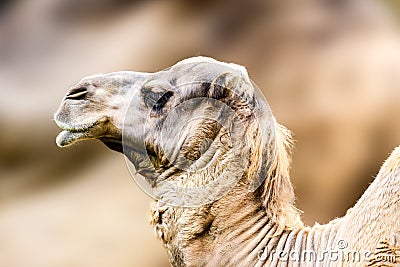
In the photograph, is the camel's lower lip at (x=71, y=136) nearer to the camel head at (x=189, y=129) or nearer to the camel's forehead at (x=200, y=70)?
the camel head at (x=189, y=129)

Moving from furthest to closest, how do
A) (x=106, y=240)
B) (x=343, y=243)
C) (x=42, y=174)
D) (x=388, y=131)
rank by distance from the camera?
(x=42, y=174) → (x=106, y=240) → (x=388, y=131) → (x=343, y=243)

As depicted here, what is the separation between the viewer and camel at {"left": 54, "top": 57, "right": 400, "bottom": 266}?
1.42 m

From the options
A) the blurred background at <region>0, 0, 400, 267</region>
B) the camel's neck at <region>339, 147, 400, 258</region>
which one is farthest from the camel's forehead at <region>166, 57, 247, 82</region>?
the blurred background at <region>0, 0, 400, 267</region>

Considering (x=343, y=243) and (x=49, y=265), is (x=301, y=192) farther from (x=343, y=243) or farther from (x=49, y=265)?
(x=343, y=243)

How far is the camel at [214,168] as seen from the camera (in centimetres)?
142

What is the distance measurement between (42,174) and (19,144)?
0.67ft

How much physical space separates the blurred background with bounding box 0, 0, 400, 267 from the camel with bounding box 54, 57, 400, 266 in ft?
6.63

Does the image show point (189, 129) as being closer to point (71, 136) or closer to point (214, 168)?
point (214, 168)

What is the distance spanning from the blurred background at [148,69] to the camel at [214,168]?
6.63 feet

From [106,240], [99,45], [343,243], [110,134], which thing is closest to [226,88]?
[110,134]

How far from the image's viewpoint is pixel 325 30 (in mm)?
3785

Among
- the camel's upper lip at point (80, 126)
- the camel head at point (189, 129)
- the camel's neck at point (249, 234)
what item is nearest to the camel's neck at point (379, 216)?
the camel's neck at point (249, 234)

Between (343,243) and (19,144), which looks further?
(19,144)

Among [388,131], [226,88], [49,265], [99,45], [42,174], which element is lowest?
[49,265]
